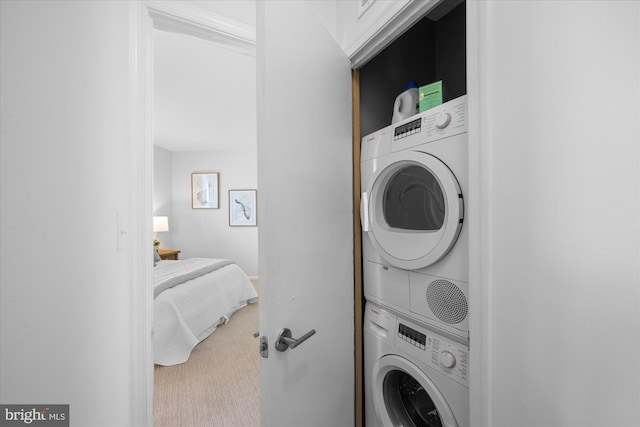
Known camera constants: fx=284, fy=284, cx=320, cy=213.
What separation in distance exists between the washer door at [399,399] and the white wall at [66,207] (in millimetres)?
1024

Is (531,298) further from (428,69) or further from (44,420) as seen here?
(428,69)

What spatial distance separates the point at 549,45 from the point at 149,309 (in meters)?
1.48

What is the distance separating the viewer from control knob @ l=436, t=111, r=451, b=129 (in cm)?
101

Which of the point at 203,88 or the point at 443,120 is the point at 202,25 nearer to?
the point at 443,120

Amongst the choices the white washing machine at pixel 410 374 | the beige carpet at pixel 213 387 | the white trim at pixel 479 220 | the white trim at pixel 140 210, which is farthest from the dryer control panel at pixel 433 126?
the beige carpet at pixel 213 387

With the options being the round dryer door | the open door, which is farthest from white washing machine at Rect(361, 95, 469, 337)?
the open door

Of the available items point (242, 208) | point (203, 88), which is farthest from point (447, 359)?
point (242, 208)

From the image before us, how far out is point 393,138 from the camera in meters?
1.28

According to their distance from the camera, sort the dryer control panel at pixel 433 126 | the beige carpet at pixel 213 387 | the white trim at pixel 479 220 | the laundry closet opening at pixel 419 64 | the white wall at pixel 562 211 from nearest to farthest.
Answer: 1. the white wall at pixel 562 211
2. the white trim at pixel 479 220
3. the dryer control panel at pixel 433 126
4. the laundry closet opening at pixel 419 64
5. the beige carpet at pixel 213 387

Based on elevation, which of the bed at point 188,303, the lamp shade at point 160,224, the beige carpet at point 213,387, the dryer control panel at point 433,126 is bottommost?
the beige carpet at point 213,387

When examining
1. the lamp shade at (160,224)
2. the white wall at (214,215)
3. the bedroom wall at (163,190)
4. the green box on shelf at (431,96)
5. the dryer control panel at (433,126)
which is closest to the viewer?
the dryer control panel at (433,126)

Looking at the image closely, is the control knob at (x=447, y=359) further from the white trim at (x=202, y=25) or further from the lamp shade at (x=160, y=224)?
the lamp shade at (x=160, y=224)

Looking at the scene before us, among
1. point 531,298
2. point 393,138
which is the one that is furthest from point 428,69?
point 531,298

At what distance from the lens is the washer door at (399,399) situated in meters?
1.30
